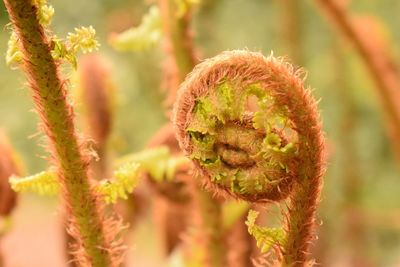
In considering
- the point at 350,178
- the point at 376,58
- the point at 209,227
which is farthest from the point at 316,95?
the point at 209,227

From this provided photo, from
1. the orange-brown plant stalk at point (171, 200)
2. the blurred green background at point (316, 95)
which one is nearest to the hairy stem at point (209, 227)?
the orange-brown plant stalk at point (171, 200)

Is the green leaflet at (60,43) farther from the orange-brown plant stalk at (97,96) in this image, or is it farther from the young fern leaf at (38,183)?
the orange-brown plant stalk at (97,96)

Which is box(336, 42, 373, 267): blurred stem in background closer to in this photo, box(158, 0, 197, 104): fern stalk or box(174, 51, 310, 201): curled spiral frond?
box(158, 0, 197, 104): fern stalk

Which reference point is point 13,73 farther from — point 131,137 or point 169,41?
point 169,41

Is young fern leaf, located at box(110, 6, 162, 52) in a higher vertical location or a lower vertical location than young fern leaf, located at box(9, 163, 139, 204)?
higher

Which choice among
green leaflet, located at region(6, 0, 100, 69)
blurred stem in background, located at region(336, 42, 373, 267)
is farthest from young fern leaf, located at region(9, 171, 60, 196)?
blurred stem in background, located at region(336, 42, 373, 267)

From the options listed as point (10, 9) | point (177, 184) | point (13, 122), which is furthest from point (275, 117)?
point (13, 122)

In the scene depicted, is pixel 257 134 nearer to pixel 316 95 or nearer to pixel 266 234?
pixel 266 234
